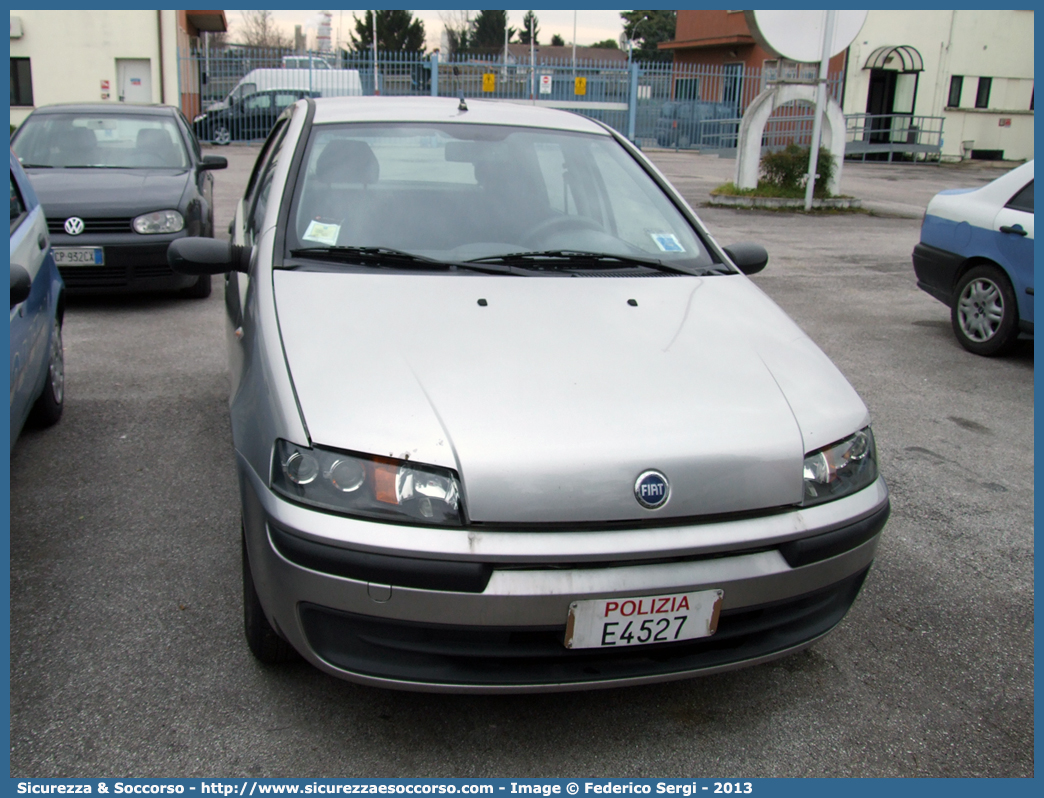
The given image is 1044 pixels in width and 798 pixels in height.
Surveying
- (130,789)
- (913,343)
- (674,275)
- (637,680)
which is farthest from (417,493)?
(913,343)

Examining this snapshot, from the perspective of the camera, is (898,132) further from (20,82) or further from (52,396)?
(52,396)

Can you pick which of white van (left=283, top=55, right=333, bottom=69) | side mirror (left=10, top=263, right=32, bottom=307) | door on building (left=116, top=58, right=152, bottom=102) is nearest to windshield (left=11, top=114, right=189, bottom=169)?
side mirror (left=10, top=263, right=32, bottom=307)

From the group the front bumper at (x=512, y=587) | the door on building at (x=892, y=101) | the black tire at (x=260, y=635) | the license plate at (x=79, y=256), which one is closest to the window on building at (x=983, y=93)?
the door on building at (x=892, y=101)

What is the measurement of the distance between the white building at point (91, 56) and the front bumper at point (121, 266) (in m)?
19.9

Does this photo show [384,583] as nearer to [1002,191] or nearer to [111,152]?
[1002,191]

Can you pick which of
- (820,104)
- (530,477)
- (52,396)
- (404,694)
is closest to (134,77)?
(820,104)

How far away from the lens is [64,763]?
2164mm

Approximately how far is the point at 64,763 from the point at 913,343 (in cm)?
623

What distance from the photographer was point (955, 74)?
29.7 metres

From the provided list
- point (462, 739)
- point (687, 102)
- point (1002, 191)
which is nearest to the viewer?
point (462, 739)

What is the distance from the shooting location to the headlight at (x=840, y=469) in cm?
225

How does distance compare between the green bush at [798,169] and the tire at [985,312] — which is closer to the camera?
the tire at [985,312]

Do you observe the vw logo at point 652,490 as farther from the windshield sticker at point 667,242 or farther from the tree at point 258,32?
the tree at point 258,32

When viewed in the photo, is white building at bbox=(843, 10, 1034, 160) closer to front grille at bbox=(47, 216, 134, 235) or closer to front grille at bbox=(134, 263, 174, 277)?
front grille at bbox=(134, 263, 174, 277)
